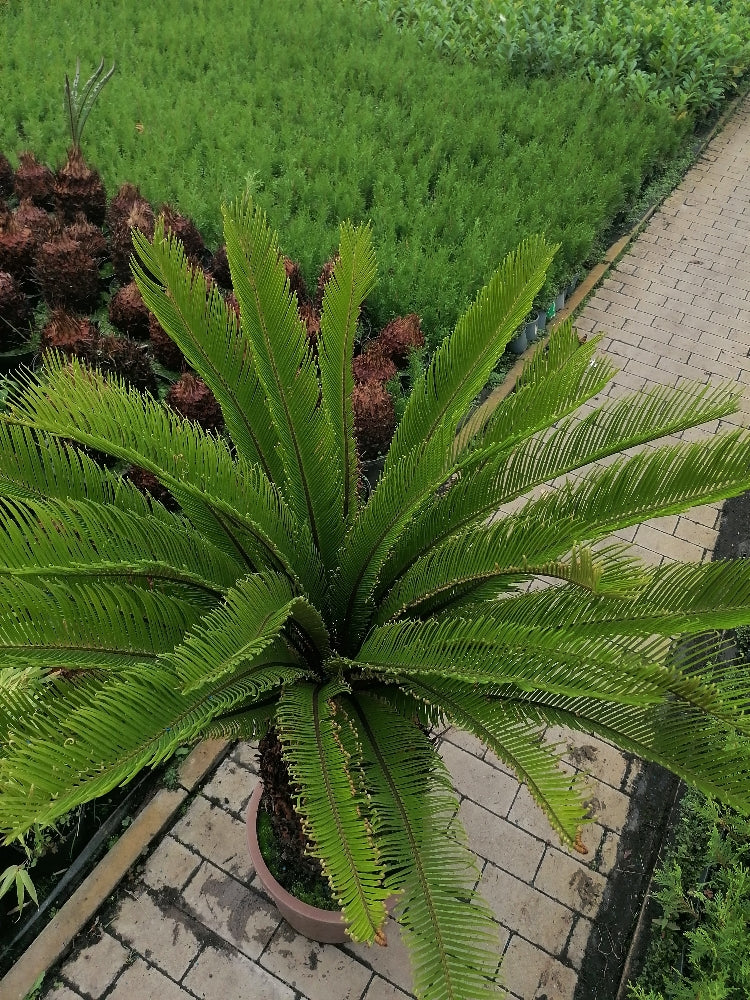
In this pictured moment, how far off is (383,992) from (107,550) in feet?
5.94

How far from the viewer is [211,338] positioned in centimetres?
203

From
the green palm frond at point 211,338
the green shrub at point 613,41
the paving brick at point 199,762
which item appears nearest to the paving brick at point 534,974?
the paving brick at point 199,762

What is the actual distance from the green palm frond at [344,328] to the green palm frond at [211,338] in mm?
203

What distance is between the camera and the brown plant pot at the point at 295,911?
92.0 inches

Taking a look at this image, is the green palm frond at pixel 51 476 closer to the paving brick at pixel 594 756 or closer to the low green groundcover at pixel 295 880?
the low green groundcover at pixel 295 880

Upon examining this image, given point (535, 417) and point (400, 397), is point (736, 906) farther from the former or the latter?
point (400, 397)

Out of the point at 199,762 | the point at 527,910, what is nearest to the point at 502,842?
the point at 527,910

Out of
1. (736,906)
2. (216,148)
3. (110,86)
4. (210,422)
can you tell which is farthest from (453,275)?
(110,86)

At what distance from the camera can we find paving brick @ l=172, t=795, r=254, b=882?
8.86 ft

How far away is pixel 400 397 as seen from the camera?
161 inches

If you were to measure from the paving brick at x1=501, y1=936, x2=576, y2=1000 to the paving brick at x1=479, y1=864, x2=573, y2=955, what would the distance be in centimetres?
4

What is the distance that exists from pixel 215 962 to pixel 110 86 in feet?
24.0

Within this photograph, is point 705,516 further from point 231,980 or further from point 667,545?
point 231,980

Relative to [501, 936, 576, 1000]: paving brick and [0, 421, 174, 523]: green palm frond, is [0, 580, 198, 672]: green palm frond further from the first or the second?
[501, 936, 576, 1000]: paving brick
